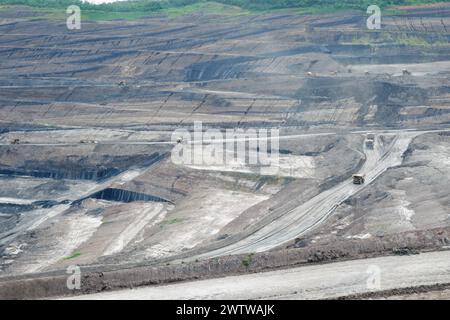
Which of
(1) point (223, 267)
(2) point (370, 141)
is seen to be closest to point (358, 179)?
(2) point (370, 141)

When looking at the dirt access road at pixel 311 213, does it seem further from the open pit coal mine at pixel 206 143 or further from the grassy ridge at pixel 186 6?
the grassy ridge at pixel 186 6

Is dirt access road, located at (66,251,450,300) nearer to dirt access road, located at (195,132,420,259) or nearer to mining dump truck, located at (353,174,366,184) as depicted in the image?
dirt access road, located at (195,132,420,259)

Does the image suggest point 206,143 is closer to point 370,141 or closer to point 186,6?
point 370,141

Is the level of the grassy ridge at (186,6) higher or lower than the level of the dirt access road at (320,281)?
higher

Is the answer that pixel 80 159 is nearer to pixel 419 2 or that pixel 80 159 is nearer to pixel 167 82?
pixel 167 82

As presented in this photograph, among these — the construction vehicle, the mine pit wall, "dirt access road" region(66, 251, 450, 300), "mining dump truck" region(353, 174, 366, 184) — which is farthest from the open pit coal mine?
"mining dump truck" region(353, 174, 366, 184)

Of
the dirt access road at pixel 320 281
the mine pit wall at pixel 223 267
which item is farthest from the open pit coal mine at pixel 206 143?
the dirt access road at pixel 320 281
